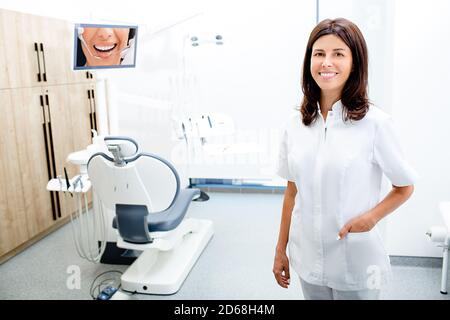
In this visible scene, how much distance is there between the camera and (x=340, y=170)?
102 centimetres

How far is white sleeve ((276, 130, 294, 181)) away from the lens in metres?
1.18

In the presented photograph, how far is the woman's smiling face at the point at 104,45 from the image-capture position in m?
2.14

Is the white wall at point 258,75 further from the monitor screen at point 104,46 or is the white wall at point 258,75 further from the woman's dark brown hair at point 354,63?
the woman's dark brown hair at point 354,63

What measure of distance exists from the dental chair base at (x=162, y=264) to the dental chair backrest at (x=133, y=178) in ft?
0.83

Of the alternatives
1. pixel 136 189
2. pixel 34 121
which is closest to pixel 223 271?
pixel 136 189

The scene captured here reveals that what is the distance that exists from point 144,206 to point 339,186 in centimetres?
110

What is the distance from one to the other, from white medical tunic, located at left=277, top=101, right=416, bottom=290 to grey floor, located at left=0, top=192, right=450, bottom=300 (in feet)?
3.48

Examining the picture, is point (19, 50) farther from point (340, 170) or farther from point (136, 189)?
point (340, 170)

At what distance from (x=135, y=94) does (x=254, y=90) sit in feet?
3.02

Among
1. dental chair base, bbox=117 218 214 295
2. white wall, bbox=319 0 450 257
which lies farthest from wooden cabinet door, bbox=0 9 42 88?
white wall, bbox=319 0 450 257

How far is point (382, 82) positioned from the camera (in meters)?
1.80

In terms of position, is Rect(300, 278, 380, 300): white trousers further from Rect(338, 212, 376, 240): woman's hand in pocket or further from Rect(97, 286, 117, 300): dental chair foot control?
Rect(97, 286, 117, 300): dental chair foot control

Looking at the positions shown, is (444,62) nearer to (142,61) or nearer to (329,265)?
(329,265)
